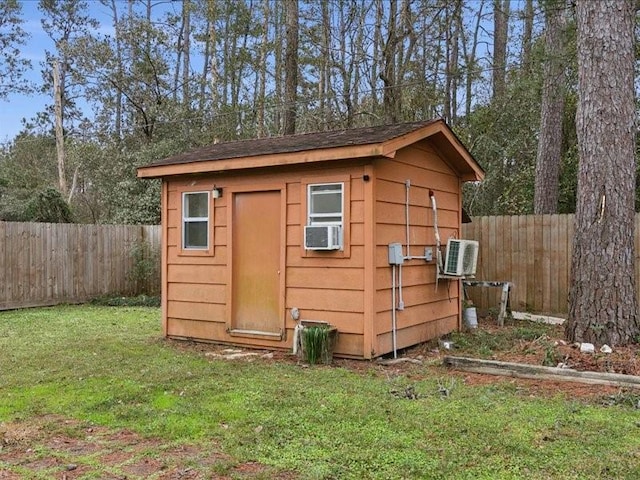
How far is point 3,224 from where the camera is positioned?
→ 10.7 m

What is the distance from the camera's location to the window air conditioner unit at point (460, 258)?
718cm

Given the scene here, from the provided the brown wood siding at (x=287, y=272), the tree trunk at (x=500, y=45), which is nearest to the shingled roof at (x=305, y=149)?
the brown wood siding at (x=287, y=272)

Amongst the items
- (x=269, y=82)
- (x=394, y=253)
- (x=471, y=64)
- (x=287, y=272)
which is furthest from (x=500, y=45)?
(x=287, y=272)

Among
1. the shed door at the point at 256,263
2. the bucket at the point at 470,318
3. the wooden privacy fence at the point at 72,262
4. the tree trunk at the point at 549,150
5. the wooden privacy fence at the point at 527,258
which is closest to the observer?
the shed door at the point at 256,263

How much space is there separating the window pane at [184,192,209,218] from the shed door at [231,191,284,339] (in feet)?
1.55

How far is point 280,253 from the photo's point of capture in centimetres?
672

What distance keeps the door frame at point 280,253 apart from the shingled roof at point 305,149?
12.4 inches

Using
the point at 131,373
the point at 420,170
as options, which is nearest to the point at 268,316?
the point at 131,373

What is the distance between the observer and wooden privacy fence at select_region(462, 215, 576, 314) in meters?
8.81

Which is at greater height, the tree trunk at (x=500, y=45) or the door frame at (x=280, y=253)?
the tree trunk at (x=500, y=45)

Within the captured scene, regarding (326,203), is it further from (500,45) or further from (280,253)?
(500,45)

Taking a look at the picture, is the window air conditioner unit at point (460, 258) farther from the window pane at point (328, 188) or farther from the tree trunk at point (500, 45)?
the tree trunk at point (500, 45)

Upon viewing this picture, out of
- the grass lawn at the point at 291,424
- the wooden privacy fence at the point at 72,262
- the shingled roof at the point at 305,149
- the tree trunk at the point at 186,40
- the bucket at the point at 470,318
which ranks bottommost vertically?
the grass lawn at the point at 291,424

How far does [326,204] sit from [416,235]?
1.30 metres
